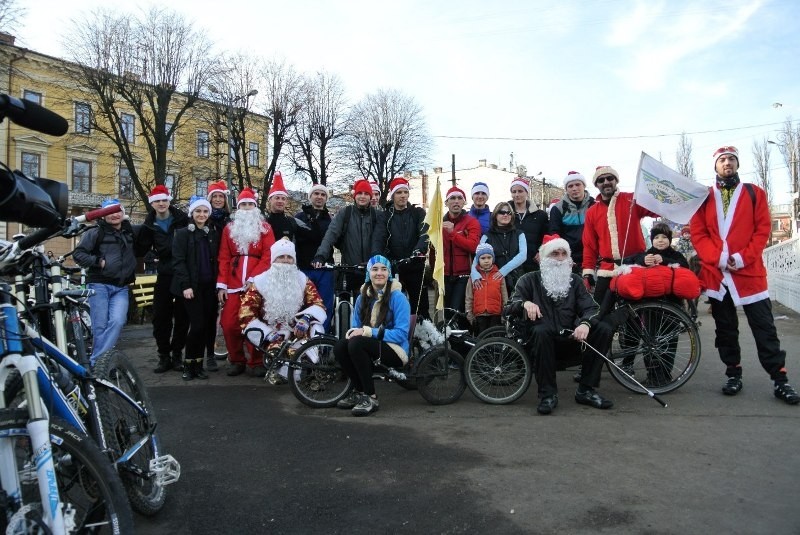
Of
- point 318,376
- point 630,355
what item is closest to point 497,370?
point 630,355

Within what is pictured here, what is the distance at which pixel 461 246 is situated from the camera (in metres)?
6.32

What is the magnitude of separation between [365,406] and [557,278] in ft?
6.50

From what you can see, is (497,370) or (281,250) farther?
(281,250)

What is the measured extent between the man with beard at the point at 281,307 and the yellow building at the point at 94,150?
22.3 meters

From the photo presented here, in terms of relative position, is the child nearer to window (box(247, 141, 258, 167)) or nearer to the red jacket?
the red jacket

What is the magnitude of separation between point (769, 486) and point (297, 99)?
99.7ft

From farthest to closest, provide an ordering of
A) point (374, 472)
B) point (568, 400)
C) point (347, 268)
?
point (347, 268) < point (568, 400) < point (374, 472)

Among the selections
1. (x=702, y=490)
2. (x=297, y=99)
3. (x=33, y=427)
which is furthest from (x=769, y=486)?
(x=297, y=99)

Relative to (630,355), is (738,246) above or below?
above

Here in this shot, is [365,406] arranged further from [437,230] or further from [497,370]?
[437,230]

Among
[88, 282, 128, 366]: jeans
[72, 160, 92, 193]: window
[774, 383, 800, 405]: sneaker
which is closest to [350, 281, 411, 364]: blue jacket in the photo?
[88, 282, 128, 366]: jeans

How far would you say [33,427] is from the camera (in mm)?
2018

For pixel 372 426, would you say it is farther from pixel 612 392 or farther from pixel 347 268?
pixel 612 392

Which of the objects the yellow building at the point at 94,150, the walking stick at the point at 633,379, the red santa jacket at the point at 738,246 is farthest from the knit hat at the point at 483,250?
the yellow building at the point at 94,150
